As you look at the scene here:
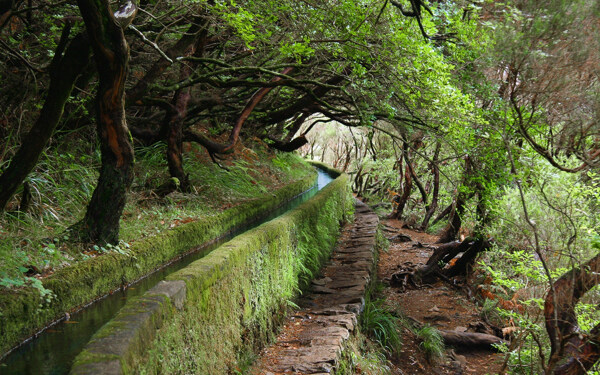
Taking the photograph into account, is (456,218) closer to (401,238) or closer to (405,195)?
(401,238)

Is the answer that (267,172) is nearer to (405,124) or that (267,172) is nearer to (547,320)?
(405,124)

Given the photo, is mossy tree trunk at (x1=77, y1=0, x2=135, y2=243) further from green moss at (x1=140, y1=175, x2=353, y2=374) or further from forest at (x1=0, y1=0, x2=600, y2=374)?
green moss at (x1=140, y1=175, x2=353, y2=374)

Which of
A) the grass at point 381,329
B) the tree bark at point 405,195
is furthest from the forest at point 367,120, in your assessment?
the tree bark at point 405,195

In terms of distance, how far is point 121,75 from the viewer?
609 centimetres

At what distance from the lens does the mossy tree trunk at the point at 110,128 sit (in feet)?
18.5

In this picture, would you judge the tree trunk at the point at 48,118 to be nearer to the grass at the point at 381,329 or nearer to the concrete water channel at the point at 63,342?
the concrete water channel at the point at 63,342

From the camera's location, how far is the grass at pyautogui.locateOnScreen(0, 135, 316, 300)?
18.8ft

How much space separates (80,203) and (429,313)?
23.0 ft

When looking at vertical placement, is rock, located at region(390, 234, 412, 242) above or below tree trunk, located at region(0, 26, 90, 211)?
below

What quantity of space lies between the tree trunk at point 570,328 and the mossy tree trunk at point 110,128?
558 cm

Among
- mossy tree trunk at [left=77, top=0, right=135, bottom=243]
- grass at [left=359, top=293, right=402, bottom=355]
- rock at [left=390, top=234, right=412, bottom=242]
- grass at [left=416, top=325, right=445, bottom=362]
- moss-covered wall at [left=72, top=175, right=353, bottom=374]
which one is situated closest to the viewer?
moss-covered wall at [left=72, top=175, right=353, bottom=374]

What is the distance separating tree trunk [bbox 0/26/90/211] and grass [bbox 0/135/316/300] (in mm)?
734

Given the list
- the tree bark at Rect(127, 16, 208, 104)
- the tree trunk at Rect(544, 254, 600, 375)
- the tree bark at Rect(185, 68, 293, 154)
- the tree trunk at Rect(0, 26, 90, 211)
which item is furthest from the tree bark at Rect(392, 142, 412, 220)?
the tree trunk at Rect(0, 26, 90, 211)

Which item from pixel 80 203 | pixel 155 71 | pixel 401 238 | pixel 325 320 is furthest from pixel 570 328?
pixel 401 238
